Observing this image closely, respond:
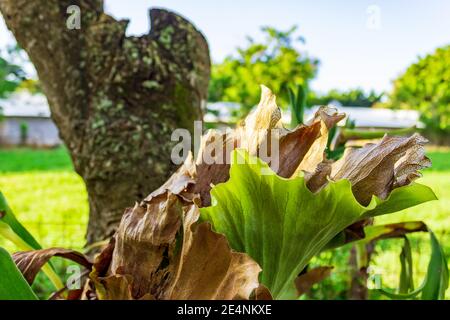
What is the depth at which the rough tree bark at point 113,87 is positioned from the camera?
0.97 metres

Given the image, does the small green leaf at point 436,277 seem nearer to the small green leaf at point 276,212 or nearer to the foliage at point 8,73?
the small green leaf at point 276,212

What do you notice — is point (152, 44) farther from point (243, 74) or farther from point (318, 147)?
point (243, 74)

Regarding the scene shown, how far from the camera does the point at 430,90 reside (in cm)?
1223

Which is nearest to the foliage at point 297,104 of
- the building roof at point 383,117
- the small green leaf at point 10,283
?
the small green leaf at point 10,283

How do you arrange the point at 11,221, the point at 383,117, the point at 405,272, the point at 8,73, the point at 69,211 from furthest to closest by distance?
the point at 383,117
the point at 69,211
the point at 8,73
the point at 405,272
the point at 11,221

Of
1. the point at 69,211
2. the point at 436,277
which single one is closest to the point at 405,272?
the point at 436,277

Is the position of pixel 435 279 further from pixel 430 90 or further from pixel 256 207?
pixel 430 90

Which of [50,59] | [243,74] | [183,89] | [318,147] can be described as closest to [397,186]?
[318,147]

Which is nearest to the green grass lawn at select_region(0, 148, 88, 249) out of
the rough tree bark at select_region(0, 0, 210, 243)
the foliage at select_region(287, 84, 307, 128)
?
the rough tree bark at select_region(0, 0, 210, 243)

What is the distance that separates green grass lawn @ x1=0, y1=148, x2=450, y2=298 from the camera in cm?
227

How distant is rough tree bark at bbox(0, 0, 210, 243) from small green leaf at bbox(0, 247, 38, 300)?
56 cm

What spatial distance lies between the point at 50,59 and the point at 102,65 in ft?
0.33

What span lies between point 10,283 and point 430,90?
42.0 feet
